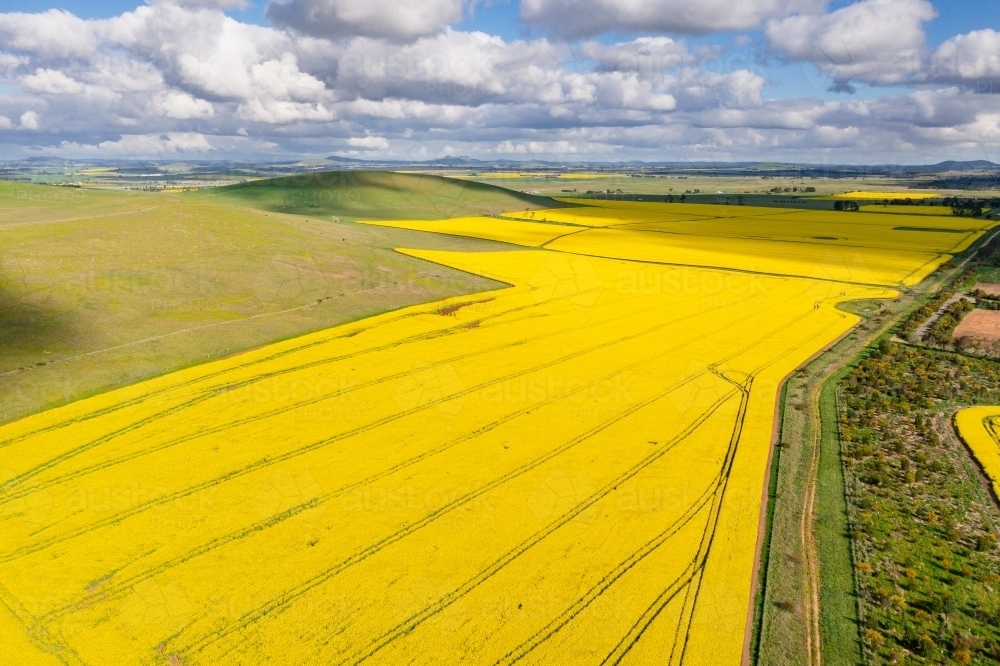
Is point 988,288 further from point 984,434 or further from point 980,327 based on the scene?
point 984,434

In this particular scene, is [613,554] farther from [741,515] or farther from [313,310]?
[313,310]

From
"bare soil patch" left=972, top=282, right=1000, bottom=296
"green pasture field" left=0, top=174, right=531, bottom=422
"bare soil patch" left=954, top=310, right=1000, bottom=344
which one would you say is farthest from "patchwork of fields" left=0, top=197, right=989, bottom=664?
"bare soil patch" left=972, top=282, right=1000, bottom=296

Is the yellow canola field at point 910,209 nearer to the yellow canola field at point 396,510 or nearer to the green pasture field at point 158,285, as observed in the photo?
the green pasture field at point 158,285

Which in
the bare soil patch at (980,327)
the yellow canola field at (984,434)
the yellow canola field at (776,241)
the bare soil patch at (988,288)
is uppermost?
the yellow canola field at (776,241)

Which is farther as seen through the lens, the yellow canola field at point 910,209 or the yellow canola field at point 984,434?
the yellow canola field at point 910,209

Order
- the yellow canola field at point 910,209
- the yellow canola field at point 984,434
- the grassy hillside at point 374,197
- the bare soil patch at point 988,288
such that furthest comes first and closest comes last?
the yellow canola field at point 910,209 < the grassy hillside at point 374,197 < the bare soil patch at point 988,288 < the yellow canola field at point 984,434

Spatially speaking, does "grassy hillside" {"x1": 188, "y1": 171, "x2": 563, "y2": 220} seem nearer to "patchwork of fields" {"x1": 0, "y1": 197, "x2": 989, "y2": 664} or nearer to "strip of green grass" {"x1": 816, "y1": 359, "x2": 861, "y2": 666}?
"patchwork of fields" {"x1": 0, "y1": 197, "x2": 989, "y2": 664}

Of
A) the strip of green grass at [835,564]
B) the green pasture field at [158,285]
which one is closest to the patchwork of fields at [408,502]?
the strip of green grass at [835,564]

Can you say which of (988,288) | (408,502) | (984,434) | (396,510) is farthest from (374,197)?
(984,434)
